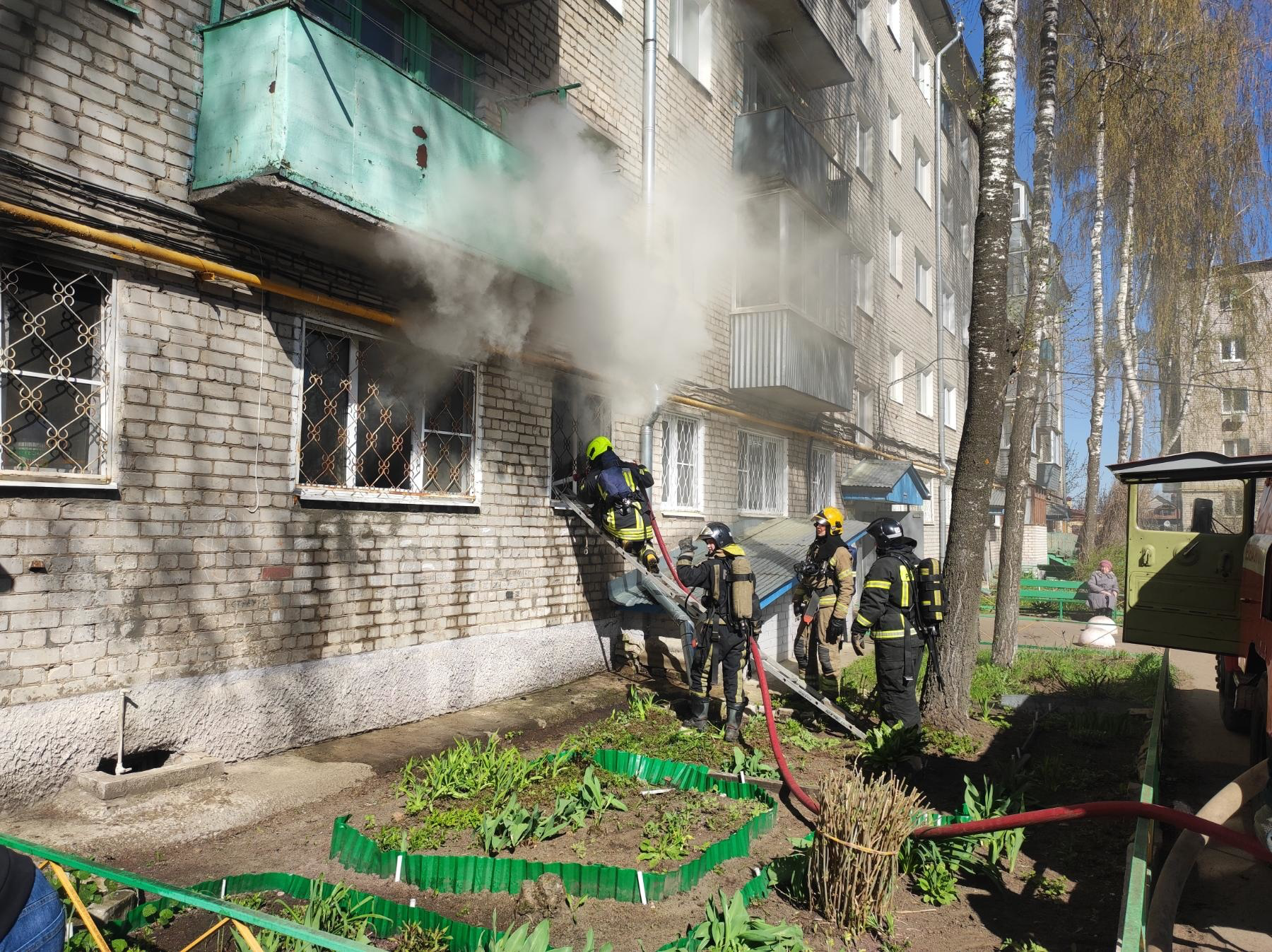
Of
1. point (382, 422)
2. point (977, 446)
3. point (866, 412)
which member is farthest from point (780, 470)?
point (382, 422)

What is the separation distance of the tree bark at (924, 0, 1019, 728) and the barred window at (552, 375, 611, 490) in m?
3.72

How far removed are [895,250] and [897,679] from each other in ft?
47.9

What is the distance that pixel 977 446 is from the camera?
22.8ft

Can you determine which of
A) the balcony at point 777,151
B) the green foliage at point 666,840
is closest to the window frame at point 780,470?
the balcony at point 777,151

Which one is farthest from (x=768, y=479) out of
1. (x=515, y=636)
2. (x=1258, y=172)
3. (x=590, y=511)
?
(x=1258, y=172)

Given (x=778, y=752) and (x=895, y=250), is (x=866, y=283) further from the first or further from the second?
(x=778, y=752)

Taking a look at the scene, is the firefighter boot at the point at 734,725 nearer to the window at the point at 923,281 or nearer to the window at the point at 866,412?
the window at the point at 866,412

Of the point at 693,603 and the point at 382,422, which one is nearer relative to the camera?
the point at 382,422

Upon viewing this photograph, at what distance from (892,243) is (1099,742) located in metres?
14.4

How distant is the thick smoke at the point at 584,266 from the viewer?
696 centimetres

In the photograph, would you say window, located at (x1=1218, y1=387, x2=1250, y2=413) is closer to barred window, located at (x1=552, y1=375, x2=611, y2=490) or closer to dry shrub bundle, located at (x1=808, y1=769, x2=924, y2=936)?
barred window, located at (x1=552, y1=375, x2=611, y2=490)

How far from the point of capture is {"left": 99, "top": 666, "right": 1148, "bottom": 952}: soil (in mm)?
3537

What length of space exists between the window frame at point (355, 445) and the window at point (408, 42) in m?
1.96

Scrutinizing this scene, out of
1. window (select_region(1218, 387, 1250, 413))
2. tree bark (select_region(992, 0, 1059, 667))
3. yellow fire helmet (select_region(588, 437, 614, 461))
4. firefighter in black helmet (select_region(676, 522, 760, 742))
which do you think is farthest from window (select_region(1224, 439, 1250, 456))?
firefighter in black helmet (select_region(676, 522, 760, 742))
